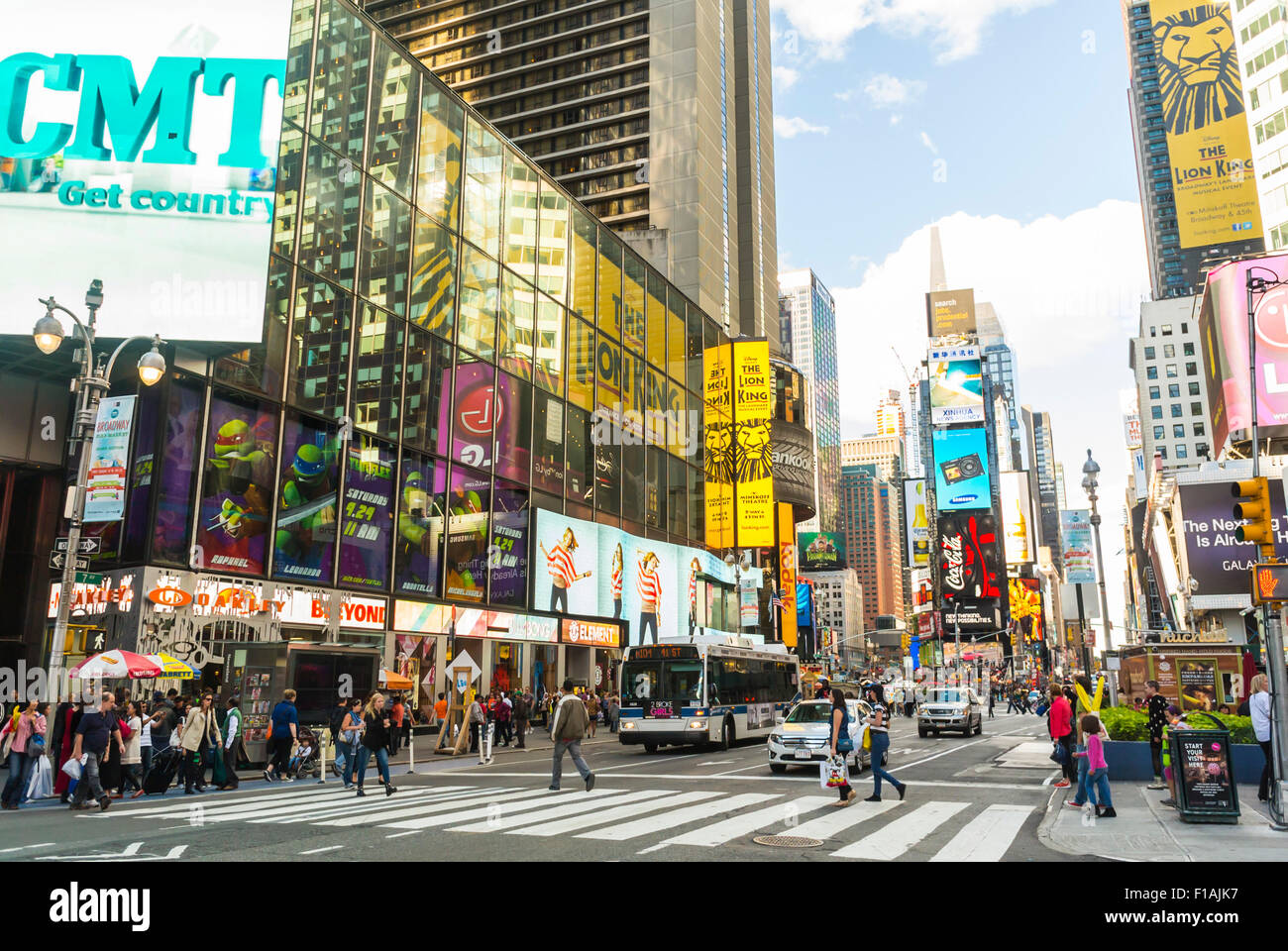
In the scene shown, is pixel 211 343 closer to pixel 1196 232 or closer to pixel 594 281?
pixel 594 281

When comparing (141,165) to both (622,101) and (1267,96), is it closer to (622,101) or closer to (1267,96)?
(622,101)

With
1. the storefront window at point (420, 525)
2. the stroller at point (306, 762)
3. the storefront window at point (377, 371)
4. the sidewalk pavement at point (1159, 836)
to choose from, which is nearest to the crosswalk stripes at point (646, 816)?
the sidewalk pavement at point (1159, 836)

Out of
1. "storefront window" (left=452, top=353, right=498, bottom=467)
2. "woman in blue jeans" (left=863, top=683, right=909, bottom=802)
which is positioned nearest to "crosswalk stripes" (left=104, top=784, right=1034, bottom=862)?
"woman in blue jeans" (left=863, top=683, right=909, bottom=802)

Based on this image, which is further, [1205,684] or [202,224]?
[1205,684]

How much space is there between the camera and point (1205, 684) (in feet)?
114

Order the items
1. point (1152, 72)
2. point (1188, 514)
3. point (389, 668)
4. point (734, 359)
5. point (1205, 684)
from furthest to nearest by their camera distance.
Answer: point (1152, 72)
point (1188, 514)
point (734, 359)
point (1205, 684)
point (389, 668)

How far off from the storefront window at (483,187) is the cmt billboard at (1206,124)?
3352 inches

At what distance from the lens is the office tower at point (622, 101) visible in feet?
271

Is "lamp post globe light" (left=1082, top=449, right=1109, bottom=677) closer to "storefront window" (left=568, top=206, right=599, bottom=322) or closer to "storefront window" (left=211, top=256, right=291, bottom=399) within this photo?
"storefront window" (left=211, top=256, right=291, bottom=399)

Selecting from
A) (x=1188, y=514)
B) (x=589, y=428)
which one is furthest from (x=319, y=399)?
(x=1188, y=514)

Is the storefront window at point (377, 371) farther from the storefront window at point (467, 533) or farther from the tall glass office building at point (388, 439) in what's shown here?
the storefront window at point (467, 533)

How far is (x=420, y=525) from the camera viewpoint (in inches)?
1339
